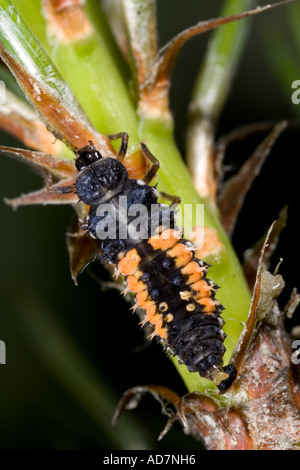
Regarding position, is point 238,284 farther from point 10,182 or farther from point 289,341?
point 10,182

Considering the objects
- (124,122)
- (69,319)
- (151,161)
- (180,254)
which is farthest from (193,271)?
(69,319)

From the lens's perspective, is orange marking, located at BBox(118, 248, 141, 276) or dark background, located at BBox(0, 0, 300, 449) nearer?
orange marking, located at BBox(118, 248, 141, 276)

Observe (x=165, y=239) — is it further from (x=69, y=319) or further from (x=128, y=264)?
(x=69, y=319)

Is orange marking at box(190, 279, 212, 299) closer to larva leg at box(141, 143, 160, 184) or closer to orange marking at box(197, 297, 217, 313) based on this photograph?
orange marking at box(197, 297, 217, 313)

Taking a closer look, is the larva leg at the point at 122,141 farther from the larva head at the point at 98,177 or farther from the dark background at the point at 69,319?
the dark background at the point at 69,319

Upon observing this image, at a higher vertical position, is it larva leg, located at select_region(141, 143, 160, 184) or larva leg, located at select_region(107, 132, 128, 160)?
larva leg, located at select_region(107, 132, 128, 160)

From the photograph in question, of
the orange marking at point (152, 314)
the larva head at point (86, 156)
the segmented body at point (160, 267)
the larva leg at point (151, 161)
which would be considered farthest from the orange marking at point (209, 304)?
the larva head at point (86, 156)

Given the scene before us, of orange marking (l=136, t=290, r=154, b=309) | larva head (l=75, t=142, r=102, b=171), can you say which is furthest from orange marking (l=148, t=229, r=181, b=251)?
larva head (l=75, t=142, r=102, b=171)
